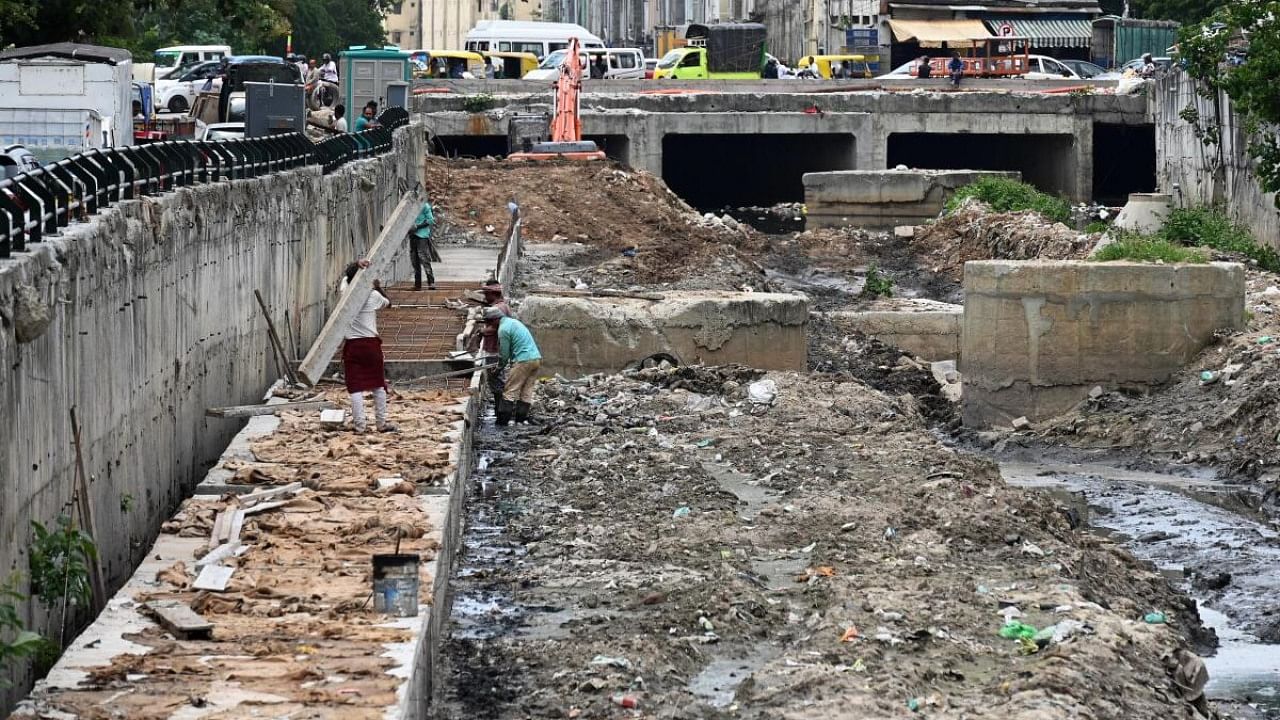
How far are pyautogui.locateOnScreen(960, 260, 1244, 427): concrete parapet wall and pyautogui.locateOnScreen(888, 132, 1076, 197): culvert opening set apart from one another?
2957 cm

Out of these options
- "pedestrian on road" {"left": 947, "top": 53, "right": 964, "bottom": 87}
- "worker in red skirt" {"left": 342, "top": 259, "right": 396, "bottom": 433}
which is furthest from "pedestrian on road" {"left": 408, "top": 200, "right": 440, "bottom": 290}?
"pedestrian on road" {"left": 947, "top": 53, "right": 964, "bottom": 87}

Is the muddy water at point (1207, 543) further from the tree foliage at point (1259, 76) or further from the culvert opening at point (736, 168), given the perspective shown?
the culvert opening at point (736, 168)

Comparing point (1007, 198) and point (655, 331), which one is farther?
point (1007, 198)

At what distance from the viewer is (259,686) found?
9.26 meters

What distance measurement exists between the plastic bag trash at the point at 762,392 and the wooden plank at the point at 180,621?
1143 cm

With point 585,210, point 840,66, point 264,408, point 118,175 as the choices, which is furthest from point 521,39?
point 118,175

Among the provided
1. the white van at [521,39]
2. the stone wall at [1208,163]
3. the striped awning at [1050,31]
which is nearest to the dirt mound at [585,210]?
the stone wall at [1208,163]

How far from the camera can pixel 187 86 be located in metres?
42.8

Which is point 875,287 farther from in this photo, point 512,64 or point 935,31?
point 935,31

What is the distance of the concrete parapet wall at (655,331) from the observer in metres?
23.8

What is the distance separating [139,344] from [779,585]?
459 centimetres

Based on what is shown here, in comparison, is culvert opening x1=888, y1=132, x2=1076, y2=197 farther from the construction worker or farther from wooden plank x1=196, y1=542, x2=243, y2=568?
wooden plank x1=196, y1=542, x2=243, y2=568

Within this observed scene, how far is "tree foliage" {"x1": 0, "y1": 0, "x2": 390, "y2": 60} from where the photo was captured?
30.2 m

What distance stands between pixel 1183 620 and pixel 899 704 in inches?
176
